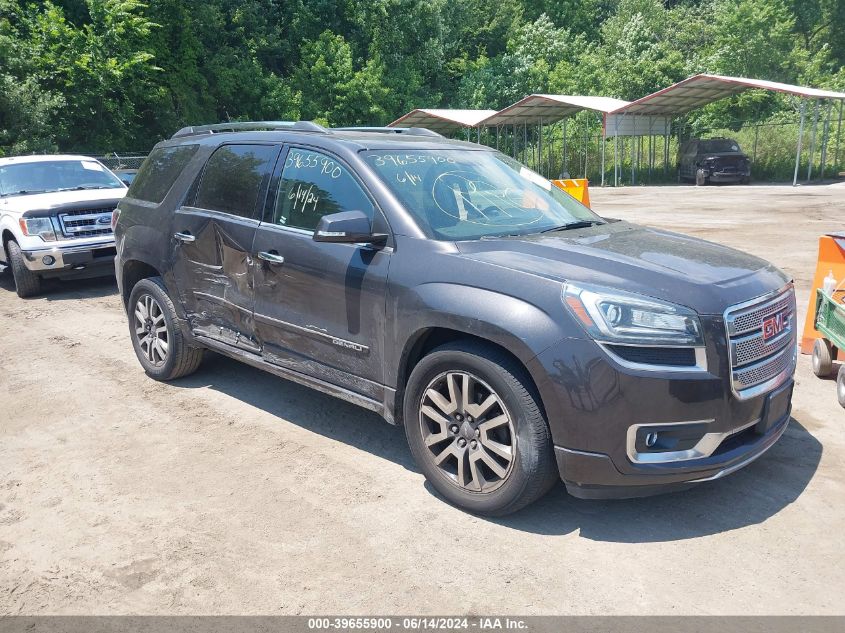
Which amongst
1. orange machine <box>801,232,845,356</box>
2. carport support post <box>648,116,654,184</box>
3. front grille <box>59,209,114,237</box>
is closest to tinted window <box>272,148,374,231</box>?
orange machine <box>801,232,845,356</box>

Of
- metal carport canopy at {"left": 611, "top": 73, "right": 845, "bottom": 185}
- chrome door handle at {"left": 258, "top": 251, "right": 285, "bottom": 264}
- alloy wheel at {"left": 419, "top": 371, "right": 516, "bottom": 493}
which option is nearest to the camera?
alloy wheel at {"left": 419, "top": 371, "right": 516, "bottom": 493}

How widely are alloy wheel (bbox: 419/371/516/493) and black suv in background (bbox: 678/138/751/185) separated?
27.4 m

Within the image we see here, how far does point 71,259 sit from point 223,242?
5463 millimetres

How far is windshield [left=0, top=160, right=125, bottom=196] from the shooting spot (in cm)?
1027

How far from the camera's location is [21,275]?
373 inches

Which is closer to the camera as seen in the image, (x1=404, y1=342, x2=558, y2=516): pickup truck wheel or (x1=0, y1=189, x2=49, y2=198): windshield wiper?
(x1=404, y1=342, x2=558, y2=516): pickup truck wheel

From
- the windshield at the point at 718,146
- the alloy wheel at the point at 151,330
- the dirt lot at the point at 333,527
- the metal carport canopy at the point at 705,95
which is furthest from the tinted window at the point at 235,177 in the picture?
the windshield at the point at 718,146

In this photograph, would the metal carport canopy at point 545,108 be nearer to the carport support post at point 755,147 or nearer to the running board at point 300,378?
the carport support post at point 755,147

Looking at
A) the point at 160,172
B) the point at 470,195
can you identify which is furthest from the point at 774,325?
the point at 160,172

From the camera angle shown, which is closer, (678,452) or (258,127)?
(678,452)

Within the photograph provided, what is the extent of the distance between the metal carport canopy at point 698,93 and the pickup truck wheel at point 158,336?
24387mm

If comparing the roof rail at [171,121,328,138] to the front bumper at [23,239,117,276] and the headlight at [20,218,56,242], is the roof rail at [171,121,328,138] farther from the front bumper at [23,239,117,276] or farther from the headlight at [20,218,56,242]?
the headlight at [20,218,56,242]

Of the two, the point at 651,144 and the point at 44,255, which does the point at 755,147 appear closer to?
the point at 651,144

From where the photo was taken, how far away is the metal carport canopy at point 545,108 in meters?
29.7
